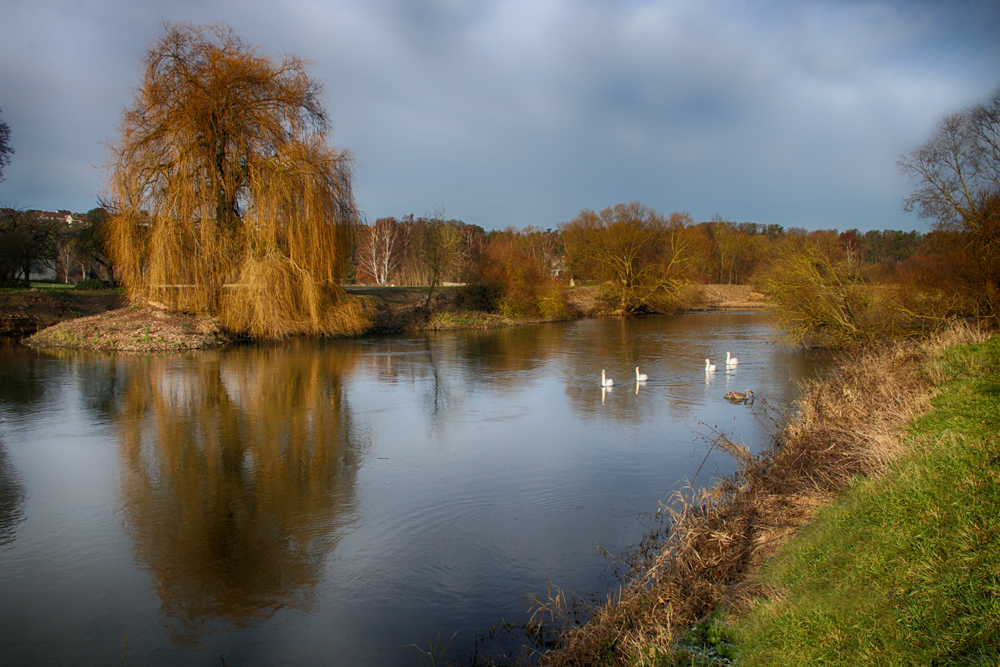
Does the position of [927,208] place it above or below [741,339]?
above

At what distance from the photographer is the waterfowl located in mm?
12062

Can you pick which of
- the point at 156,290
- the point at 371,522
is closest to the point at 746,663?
the point at 371,522

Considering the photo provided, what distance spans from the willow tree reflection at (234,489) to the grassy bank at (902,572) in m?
3.35

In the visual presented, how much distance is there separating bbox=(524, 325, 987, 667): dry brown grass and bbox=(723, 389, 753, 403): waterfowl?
3.98 metres

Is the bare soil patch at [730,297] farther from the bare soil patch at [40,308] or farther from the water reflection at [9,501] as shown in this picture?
the water reflection at [9,501]

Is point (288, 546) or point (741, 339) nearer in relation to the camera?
point (288, 546)

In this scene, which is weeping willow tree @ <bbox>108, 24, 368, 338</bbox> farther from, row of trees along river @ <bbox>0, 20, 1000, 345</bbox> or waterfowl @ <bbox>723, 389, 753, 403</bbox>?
waterfowl @ <bbox>723, 389, 753, 403</bbox>

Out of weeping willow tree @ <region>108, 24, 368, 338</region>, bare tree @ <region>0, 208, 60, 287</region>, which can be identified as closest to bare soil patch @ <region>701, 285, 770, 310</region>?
weeping willow tree @ <region>108, 24, 368, 338</region>

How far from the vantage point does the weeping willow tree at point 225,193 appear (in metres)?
19.8

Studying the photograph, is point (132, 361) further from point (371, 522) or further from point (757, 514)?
point (757, 514)

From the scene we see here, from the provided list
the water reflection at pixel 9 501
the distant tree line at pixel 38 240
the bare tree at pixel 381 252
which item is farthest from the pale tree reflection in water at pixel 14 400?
the bare tree at pixel 381 252

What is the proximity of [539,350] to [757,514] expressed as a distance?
53.6 ft

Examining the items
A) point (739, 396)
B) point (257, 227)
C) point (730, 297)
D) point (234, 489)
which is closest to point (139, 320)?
point (257, 227)

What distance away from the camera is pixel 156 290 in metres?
20.4
